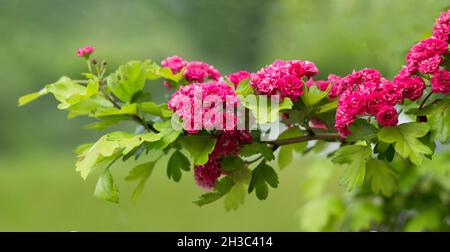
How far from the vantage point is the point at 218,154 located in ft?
2.79

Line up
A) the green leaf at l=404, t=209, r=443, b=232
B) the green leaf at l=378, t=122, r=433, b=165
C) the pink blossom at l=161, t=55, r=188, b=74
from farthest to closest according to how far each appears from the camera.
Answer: the green leaf at l=404, t=209, r=443, b=232 < the pink blossom at l=161, t=55, r=188, b=74 < the green leaf at l=378, t=122, r=433, b=165

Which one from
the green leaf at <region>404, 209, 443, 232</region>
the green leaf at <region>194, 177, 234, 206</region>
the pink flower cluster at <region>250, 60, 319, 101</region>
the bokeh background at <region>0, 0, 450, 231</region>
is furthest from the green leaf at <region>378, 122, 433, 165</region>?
the bokeh background at <region>0, 0, 450, 231</region>

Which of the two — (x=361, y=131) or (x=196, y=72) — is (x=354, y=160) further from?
(x=196, y=72)

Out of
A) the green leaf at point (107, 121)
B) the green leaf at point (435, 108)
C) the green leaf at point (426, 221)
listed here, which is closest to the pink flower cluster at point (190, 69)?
the green leaf at point (107, 121)

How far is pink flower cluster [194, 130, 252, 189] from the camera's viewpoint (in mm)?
835

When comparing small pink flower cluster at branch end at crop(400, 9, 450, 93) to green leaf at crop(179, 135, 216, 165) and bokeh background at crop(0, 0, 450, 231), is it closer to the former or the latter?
green leaf at crop(179, 135, 216, 165)

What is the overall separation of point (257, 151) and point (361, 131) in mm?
142

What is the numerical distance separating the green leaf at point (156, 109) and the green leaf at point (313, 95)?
18cm

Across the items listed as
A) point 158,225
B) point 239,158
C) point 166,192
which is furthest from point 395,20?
point 166,192

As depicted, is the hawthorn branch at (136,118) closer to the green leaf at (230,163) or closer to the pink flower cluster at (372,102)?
the green leaf at (230,163)

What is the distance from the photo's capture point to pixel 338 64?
3.21 m

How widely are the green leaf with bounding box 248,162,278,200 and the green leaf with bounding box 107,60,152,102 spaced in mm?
211

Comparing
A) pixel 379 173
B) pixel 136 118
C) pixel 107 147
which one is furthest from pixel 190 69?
pixel 379 173

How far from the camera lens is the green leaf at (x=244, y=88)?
82 cm
